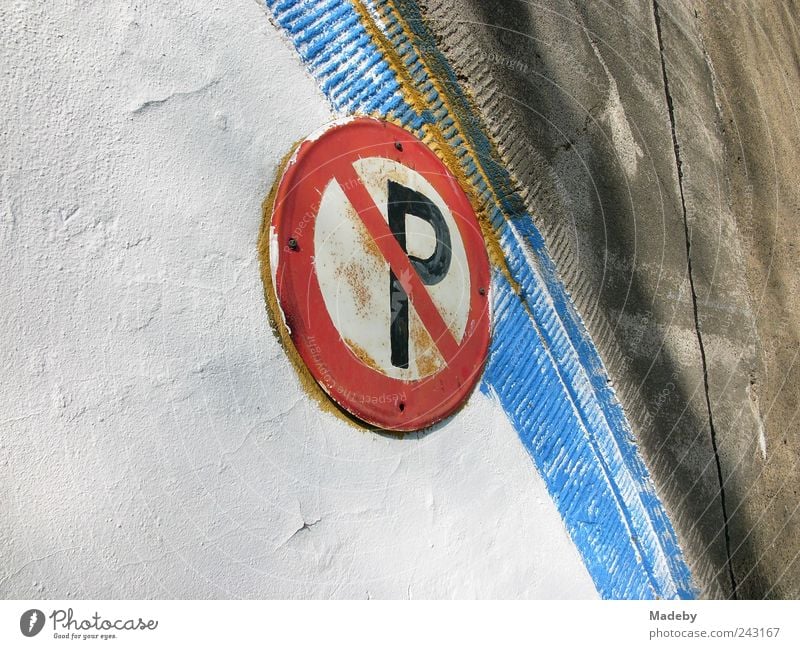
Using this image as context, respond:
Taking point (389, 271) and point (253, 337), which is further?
point (389, 271)

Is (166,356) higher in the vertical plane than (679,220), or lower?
higher

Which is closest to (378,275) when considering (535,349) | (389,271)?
(389,271)

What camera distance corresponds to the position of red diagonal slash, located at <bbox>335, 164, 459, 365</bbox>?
151cm

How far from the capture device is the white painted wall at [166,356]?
3.38ft

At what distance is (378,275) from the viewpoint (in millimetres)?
1518

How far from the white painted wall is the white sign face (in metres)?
0.15

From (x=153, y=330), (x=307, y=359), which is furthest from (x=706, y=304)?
(x=153, y=330)

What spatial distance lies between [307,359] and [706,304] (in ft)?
5.37
